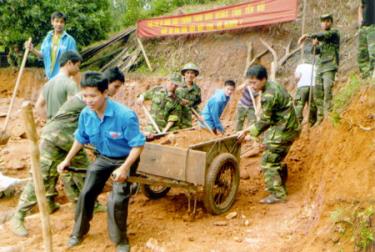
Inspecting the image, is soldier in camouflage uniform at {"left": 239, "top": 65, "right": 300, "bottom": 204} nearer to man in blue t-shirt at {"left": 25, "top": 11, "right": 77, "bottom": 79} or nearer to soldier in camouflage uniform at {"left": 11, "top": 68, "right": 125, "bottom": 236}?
soldier in camouflage uniform at {"left": 11, "top": 68, "right": 125, "bottom": 236}

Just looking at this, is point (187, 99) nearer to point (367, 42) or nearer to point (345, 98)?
point (345, 98)

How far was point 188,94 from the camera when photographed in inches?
278

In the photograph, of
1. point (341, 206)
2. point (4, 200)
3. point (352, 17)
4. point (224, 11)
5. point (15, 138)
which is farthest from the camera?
point (224, 11)

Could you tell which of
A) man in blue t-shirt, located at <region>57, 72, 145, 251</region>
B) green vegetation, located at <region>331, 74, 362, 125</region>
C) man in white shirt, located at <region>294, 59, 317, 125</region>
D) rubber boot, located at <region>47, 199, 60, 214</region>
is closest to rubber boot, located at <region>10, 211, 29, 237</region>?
rubber boot, located at <region>47, 199, 60, 214</region>

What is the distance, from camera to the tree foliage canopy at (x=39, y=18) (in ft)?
42.8

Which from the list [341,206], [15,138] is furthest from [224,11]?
[341,206]

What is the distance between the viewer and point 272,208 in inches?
231

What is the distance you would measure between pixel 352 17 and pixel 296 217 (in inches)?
280

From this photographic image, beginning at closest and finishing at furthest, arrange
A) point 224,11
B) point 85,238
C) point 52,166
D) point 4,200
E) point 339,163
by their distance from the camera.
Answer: point 339,163
point 85,238
point 52,166
point 4,200
point 224,11

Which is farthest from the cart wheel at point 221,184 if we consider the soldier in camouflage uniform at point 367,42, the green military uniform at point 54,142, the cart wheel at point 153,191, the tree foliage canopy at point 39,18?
the tree foliage canopy at point 39,18

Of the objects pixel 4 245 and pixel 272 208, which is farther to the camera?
pixel 272 208

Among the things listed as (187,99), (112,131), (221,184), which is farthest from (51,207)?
(187,99)

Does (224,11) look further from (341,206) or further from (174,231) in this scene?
(341,206)

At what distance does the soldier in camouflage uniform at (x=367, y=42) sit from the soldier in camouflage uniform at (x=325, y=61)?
0.51 meters
